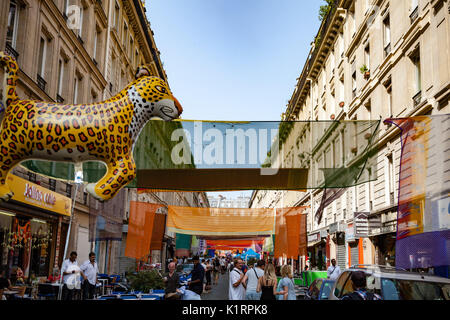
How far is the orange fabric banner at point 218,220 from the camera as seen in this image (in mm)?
16938

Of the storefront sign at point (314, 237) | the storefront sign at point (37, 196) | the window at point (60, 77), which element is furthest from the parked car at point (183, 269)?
the window at point (60, 77)

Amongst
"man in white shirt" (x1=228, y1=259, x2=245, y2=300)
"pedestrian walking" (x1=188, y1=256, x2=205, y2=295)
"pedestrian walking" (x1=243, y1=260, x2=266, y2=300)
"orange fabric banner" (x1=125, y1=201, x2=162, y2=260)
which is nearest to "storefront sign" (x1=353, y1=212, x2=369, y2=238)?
"orange fabric banner" (x1=125, y1=201, x2=162, y2=260)

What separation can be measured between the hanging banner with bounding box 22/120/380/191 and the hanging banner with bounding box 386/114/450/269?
2.10 meters

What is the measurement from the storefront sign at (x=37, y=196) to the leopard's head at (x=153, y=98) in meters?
7.79

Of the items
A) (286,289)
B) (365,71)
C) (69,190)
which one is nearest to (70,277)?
(286,289)

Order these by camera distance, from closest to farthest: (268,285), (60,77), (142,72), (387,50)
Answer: (142,72) < (268,285) < (60,77) < (387,50)

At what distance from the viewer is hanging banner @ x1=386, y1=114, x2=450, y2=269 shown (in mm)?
6164

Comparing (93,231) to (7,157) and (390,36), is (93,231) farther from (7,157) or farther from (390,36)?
(390,36)

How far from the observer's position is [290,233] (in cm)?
1639

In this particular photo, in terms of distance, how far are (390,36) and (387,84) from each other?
225 cm

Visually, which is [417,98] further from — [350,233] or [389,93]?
[350,233]

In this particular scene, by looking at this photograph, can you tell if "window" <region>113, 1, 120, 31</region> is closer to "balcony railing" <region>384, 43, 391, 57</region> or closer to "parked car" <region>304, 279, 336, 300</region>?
"balcony railing" <region>384, 43, 391, 57</region>

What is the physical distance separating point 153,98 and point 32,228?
1278 cm

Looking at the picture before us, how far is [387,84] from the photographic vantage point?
2145 centimetres
